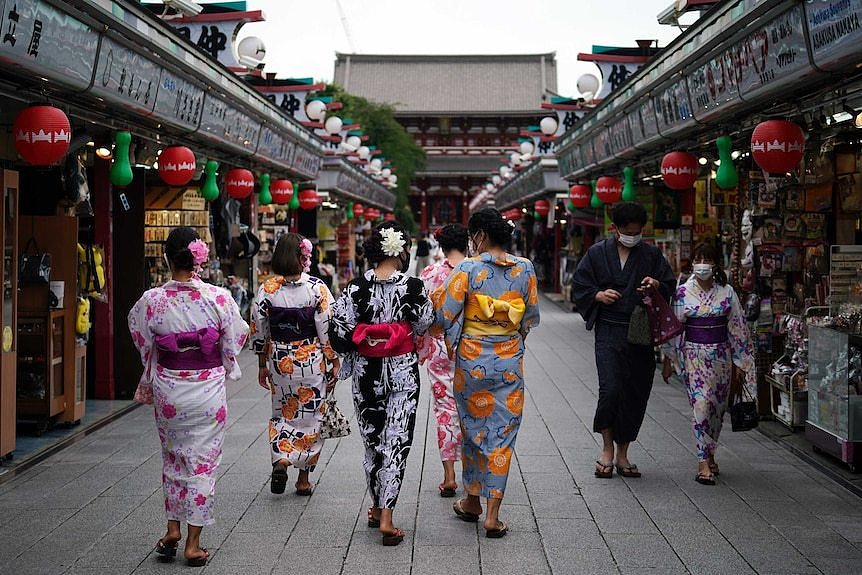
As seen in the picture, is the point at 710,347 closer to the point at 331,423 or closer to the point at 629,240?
the point at 629,240

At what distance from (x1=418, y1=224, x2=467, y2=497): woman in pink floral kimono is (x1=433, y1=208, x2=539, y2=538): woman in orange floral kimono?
0.61m

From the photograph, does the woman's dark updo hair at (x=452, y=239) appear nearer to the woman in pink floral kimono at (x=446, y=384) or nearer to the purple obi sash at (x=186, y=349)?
the woman in pink floral kimono at (x=446, y=384)

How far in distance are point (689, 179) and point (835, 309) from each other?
9.63 feet

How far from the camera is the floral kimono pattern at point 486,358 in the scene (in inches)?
224

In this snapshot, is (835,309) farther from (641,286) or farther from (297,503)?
(297,503)

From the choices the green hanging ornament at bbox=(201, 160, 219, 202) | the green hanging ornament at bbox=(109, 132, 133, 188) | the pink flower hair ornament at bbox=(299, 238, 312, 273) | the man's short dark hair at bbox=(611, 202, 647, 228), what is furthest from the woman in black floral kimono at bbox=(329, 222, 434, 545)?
the green hanging ornament at bbox=(201, 160, 219, 202)

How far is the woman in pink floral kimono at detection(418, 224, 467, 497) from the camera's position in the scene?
6559mm

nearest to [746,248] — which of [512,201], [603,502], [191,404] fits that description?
[603,502]

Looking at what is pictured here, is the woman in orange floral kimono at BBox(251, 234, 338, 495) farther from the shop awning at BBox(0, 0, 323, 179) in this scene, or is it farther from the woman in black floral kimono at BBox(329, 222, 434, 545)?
the shop awning at BBox(0, 0, 323, 179)

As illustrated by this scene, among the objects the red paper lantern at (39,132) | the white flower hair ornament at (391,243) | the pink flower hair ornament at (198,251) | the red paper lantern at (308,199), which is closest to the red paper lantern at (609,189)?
the red paper lantern at (308,199)

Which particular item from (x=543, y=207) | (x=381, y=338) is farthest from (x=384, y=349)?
(x=543, y=207)

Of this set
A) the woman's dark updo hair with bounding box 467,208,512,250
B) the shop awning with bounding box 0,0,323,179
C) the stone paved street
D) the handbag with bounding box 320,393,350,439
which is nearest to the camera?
the stone paved street

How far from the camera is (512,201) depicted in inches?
1347

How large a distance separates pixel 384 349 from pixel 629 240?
7.14 ft
